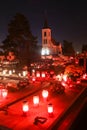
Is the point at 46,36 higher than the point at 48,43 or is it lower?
higher

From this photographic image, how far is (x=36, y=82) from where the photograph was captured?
16703 mm

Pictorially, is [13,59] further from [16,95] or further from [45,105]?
[45,105]

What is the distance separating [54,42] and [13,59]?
36644 mm

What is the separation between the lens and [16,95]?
12.2 m

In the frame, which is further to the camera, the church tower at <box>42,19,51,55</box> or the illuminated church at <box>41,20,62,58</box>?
the church tower at <box>42,19,51,55</box>

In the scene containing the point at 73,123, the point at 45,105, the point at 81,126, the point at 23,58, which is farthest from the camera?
the point at 23,58

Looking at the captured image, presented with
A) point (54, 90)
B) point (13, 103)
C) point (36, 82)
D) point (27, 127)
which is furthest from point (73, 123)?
point (36, 82)

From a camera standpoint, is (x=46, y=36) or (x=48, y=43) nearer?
(x=48, y=43)

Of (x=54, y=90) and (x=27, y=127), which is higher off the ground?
(x=54, y=90)

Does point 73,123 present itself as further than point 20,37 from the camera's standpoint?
No

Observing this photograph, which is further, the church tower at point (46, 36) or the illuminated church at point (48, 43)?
the church tower at point (46, 36)

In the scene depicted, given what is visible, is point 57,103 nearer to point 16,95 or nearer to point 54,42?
point 16,95

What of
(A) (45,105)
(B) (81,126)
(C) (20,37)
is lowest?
(B) (81,126)

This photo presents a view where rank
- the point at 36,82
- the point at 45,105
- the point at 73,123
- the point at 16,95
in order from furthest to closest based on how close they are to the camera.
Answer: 1. the point at 36,82
2. the point at 16,95
3. the point at 45,105
4. the point at 73,123
